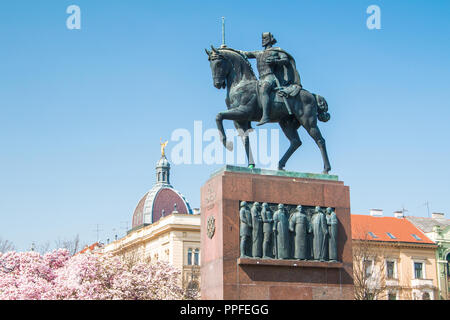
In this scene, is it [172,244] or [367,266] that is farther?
[172,244]

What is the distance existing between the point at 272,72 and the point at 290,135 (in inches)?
65.4

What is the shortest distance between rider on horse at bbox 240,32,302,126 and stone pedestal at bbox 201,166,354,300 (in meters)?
1.90

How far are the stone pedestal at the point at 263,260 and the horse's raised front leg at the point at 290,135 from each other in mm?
1018

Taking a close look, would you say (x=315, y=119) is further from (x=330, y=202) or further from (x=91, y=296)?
(x=91, y=296)

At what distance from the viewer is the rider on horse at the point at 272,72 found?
1747cm

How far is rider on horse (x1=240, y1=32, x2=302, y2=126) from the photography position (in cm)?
1747

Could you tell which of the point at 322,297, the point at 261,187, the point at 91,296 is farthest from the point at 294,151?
the point at 91,296

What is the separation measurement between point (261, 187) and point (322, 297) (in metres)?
2.82

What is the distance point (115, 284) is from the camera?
37031mm

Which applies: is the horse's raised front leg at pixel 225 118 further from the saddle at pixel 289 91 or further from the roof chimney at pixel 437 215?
the roof chimney at pixel 437 215

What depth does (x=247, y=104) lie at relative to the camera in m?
17.4

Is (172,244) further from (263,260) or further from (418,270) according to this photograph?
(263,260)

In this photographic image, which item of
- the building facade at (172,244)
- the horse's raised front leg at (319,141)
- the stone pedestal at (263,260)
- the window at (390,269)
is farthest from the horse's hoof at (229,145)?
the window at (390,269)

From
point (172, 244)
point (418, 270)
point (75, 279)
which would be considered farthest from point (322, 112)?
point (172, 244)
